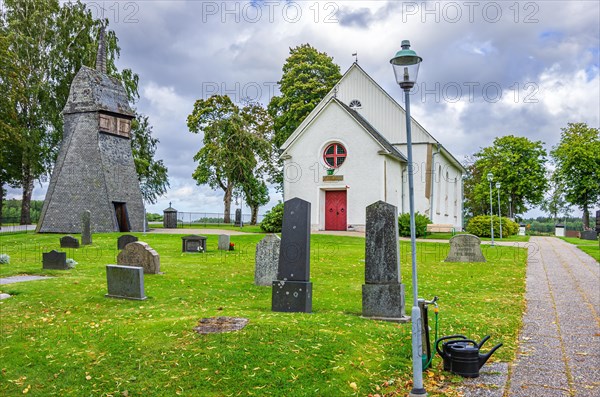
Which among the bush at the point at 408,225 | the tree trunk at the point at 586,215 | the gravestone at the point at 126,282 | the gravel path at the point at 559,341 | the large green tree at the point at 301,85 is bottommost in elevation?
the gravel path at the point at 559,341

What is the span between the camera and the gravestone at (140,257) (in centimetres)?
1372

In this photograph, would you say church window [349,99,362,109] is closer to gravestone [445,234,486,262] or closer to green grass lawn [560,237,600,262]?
green grass lawn [560,237,600,262]

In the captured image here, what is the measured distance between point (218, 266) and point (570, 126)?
56552 mm

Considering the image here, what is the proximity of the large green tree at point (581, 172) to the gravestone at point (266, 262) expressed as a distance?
165 feet

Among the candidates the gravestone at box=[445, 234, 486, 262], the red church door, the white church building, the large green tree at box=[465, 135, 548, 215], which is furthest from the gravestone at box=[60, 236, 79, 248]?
the large green tree at box=[465, 135, 548, 215]

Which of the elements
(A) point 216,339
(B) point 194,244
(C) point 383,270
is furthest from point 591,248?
(A) point 216,339

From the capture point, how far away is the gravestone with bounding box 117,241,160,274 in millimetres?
13719

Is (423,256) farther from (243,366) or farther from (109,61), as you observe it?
(109,61)

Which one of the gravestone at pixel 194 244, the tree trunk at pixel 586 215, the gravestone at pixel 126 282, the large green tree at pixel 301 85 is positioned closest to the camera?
the gravestone at pixel 126 282

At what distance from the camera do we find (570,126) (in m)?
59.9

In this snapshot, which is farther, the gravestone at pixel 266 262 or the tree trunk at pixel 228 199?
the tree trunk at pixel 228 199

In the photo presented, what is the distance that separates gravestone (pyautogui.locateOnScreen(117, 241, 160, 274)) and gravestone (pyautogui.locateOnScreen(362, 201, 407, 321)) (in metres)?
7.03

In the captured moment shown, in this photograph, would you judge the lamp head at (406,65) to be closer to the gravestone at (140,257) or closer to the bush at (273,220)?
the gravestone at (140,257)

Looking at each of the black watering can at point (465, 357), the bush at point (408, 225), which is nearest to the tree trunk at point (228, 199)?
the bush at point (408, 225)
